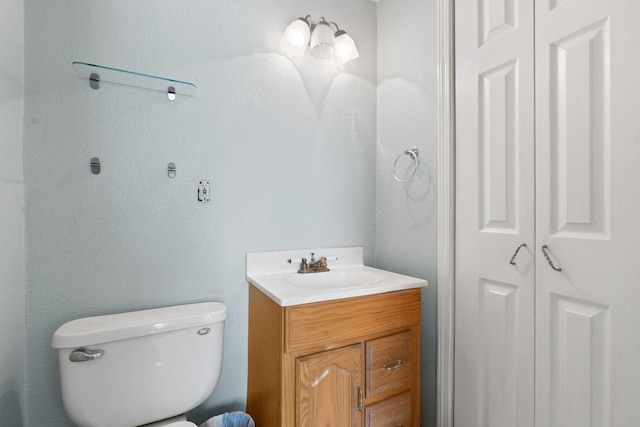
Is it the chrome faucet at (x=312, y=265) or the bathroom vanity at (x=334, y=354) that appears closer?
the bathroom vanity at (x=334, y=354)

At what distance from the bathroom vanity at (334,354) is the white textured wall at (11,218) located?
79 centimetres

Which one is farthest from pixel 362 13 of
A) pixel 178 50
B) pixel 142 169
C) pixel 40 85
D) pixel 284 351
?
pixel 284 351

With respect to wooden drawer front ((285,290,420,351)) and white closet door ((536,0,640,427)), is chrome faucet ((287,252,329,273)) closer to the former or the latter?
wooden drawer front ((285,290,420,351))

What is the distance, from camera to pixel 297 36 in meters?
1.45

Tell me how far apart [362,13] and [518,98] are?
3.58 feet

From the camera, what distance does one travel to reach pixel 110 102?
1187 mm

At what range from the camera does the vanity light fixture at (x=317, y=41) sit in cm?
145

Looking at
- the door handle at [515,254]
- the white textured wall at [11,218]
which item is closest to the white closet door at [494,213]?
the door handle at [515,254]

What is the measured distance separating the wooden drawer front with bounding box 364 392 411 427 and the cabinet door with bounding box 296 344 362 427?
6cm

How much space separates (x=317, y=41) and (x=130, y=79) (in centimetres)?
85

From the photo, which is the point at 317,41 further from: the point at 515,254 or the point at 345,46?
the point at 515,254

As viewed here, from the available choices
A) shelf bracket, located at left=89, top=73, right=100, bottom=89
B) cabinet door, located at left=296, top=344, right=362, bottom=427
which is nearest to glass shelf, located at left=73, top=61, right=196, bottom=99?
shelf bracket, located at left=89, top=73, right=100, bottom=89

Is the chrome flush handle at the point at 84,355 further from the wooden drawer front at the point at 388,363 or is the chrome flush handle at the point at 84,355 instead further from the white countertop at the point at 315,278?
the wooden drawer front at the point at 388,363

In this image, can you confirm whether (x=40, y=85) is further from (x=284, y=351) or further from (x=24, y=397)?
(x=284, y=351)
